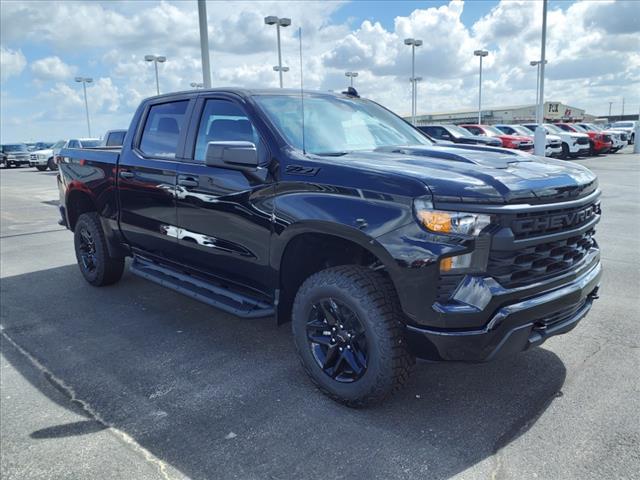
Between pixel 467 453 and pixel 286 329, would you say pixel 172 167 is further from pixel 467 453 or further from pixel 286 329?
pixel 467 453

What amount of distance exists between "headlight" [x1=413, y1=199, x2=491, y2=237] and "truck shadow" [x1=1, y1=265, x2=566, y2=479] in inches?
44.1

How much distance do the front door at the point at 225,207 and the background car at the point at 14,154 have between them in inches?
1577

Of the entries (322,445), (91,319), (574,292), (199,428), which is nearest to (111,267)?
(91,319)

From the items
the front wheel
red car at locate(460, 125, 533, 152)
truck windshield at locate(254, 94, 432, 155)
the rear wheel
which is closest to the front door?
truck windshield at locate(254, 94, 432, 155)

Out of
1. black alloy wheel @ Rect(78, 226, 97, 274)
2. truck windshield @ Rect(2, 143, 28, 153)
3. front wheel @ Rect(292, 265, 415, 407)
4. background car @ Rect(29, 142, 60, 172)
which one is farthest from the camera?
truck windshield @ Rect(2, 143, 28, 153)

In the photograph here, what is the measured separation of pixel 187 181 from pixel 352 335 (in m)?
1.86

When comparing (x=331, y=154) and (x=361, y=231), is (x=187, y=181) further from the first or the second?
(x=361, y=231)

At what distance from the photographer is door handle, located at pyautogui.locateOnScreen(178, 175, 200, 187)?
4.02 m

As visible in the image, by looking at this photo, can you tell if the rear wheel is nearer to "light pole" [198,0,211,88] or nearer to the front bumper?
the front bumper

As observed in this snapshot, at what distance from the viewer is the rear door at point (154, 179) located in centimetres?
437

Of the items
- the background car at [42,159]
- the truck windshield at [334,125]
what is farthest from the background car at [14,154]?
the truck windshield at [334,125]

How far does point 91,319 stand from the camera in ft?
16.1

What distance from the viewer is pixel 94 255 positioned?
226 inches

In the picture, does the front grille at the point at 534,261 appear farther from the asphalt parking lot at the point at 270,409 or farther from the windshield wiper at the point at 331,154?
the windshield wiper at the point at 331,154
